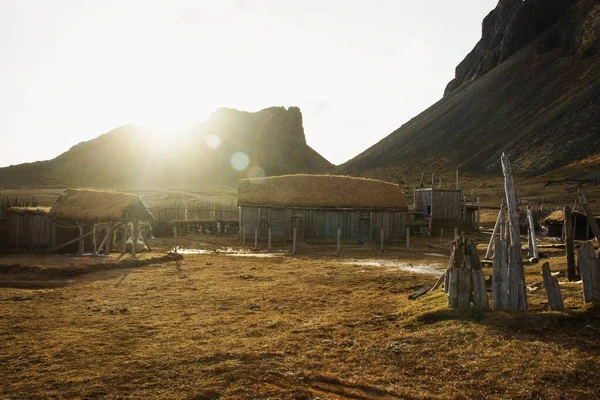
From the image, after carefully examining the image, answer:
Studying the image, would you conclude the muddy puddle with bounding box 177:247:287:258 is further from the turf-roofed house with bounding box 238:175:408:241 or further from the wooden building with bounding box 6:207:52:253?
the wooden building with bounding box 6:207:52:253

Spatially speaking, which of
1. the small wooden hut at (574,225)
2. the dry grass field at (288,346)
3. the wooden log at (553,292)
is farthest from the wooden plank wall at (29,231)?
the small wooden hut at (574,225)

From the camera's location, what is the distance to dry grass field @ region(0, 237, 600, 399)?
7.14m

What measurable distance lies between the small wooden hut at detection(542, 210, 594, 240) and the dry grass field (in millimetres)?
19716

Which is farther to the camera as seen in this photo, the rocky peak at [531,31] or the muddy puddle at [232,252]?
the rocky peak at [531,31]

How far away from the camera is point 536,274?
49.9ft

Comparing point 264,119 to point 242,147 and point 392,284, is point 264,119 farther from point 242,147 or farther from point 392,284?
point 392,284

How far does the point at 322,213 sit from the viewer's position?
3456 cm

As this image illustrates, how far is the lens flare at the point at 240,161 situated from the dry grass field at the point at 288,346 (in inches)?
4763

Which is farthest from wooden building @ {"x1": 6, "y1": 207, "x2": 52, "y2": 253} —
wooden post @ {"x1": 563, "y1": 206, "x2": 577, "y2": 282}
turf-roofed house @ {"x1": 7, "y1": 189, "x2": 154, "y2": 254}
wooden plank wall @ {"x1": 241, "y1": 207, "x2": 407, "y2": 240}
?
wooden post @ {"x1": 563, "y1": 206, "x2": 577, "y2": 282}

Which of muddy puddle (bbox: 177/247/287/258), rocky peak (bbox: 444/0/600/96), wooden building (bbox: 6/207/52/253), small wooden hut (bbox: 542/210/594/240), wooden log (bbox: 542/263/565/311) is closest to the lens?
wooden log (bbox: 542/263/565/311)

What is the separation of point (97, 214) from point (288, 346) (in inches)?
739

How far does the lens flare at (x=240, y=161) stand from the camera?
135 m

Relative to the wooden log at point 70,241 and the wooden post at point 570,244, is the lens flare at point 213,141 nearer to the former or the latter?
the wooden log at point 70,241

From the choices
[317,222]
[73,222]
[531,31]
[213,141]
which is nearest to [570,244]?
[317,222]
